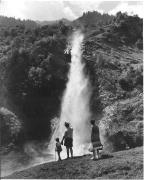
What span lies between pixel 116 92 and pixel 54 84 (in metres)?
5.08

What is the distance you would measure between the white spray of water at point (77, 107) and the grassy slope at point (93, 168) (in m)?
10.6

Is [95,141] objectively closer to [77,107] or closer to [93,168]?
[93,168]

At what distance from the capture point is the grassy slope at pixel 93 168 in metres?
12.9

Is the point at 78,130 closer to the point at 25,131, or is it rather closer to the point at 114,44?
the point at 25,131

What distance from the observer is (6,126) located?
90.4ft

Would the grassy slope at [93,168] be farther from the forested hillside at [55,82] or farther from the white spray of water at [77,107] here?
the white spray of water at [77,107]

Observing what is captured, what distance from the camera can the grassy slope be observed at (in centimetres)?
1290

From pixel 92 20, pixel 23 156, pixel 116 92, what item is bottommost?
pixel 23 156

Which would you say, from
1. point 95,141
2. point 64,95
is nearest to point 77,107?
point 64,95

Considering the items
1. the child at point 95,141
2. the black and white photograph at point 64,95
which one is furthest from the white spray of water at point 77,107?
the child at point 95,141

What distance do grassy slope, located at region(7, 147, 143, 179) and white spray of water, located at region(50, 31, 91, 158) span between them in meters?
10.6

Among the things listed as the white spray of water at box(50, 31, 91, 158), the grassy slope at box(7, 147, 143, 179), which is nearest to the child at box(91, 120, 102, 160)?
the grassy slope at box(7, 147, 143, 179)

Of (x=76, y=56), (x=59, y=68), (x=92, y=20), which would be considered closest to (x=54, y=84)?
(x=59, y=68)

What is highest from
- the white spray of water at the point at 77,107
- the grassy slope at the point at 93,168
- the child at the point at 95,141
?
the white spray of water at the point at 77,107
